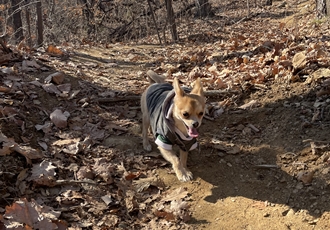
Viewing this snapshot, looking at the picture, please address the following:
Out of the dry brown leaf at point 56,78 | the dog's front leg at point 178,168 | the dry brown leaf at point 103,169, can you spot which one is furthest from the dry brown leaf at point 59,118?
the dog's front leg at point 178,168

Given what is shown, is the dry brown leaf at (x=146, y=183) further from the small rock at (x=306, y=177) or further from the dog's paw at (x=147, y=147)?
the small rock at (x=306, y=177)

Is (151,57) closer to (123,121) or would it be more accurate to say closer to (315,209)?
(123,121)

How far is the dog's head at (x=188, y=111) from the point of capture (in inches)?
145

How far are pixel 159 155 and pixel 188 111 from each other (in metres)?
1.02

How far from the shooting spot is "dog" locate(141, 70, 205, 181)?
3.71m

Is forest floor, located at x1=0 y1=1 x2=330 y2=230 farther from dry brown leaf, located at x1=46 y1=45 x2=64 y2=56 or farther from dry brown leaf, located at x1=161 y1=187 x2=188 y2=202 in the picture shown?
dry brown leaf, located at x1=46 y1=45 x2=64 y2=56

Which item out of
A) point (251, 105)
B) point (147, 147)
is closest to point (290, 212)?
point (147, 147)

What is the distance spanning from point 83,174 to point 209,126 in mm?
1984

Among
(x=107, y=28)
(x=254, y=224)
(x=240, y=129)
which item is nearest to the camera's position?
(x=254, y=224)

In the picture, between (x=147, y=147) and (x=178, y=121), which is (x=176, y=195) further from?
(x=147, y=147)

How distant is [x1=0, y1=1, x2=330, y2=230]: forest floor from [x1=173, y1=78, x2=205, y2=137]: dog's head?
673mm

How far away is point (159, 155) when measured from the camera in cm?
448

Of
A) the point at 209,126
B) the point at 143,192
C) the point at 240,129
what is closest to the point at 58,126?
the point at 143,192

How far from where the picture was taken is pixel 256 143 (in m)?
4.46
